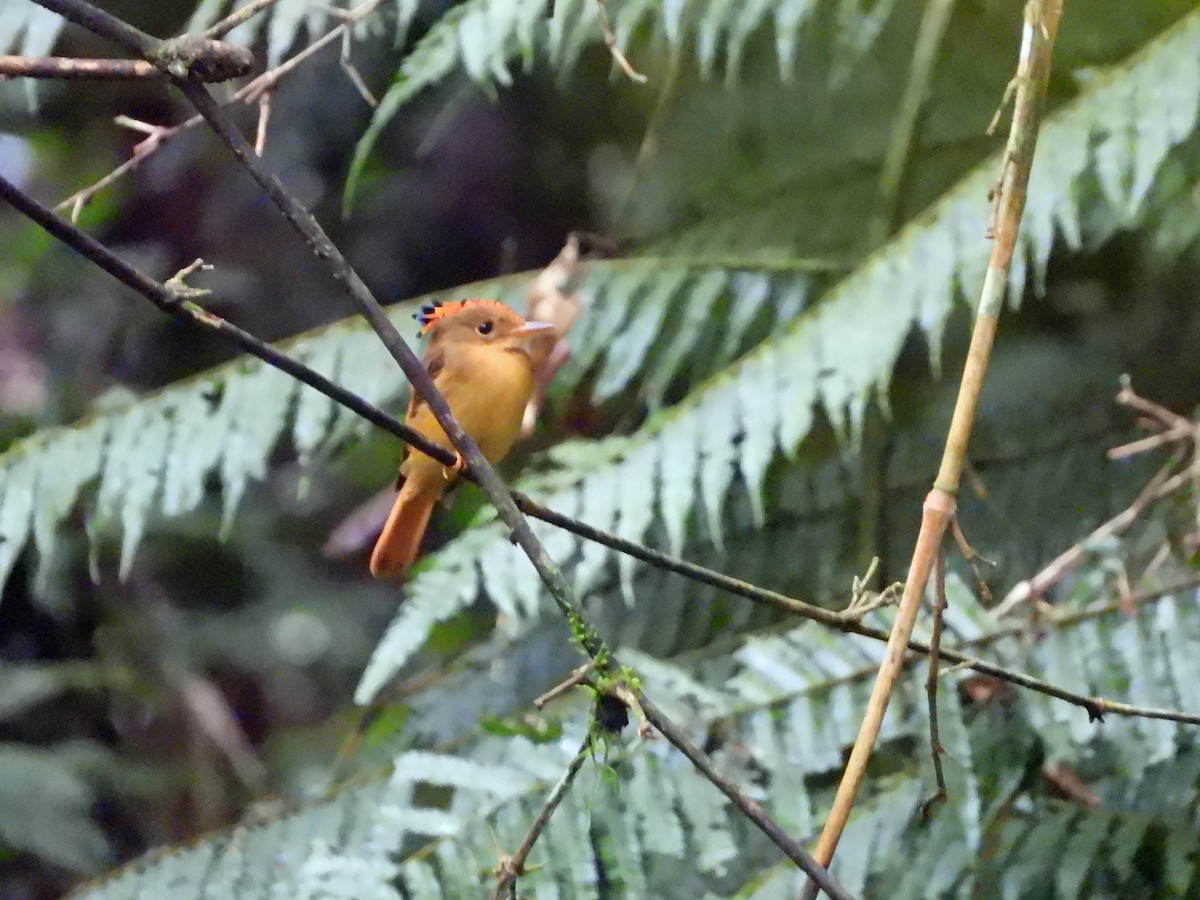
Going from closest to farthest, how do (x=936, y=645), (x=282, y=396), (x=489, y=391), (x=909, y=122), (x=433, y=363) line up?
(x=936, y=645), (x=489, y=391), (x=433, y=363), (x=282, y=396), (x=909, y=122)

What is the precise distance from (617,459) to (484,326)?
253 mm

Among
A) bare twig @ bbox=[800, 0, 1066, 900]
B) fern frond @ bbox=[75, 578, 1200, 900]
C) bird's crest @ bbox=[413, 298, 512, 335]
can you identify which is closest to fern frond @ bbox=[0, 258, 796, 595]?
bird's crest @ bbox=[413, 298, 512, 335]

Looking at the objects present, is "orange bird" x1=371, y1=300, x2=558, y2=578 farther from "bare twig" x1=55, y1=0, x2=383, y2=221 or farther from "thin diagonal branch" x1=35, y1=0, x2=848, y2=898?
"thin diagonal branch" x1=35, y1=0, x2=848, y2=898

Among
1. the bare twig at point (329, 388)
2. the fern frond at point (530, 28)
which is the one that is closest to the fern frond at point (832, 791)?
the bare twig at point (329, 388)

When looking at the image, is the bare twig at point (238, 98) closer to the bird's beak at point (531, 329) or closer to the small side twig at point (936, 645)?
the bird's beak at point (531, 329)

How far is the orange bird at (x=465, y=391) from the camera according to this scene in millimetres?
1580

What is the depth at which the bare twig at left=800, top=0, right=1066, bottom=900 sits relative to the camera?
720 millimetres

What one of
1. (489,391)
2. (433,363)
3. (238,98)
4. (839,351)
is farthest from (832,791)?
(238,98)

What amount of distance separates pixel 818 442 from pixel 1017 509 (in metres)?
0.33

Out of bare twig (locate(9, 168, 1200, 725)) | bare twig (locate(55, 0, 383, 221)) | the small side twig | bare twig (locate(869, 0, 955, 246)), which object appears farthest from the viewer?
bare twig (locate(869, 0, 955, 246))

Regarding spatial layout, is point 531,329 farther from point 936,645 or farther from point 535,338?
point 936,645

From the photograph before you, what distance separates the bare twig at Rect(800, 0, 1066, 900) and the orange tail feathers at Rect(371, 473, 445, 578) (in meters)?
0.96

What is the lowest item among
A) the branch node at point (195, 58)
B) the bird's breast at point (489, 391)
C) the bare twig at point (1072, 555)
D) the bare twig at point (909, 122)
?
the bare twig at point (1072, 555)

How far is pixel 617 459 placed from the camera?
1646 millimetres
